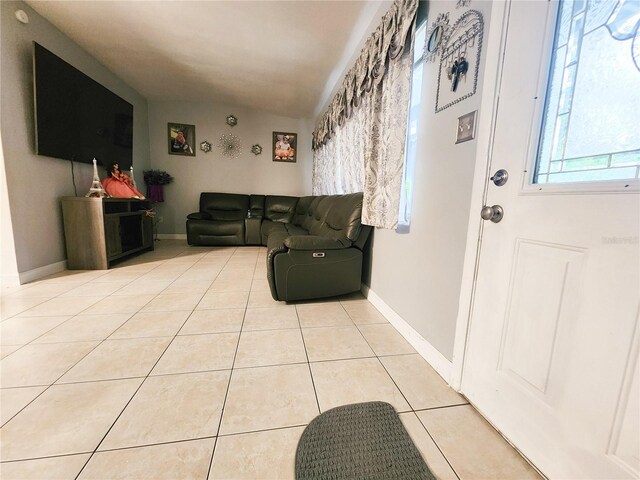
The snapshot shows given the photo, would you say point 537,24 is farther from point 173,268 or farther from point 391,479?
point 173,268

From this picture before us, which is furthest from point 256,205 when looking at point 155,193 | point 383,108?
point 383,108

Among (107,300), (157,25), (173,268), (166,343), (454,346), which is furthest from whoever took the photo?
(173,268)

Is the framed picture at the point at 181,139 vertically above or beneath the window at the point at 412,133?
above

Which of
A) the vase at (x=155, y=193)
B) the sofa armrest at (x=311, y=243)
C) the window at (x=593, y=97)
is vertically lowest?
the sofa armrest at (x=311, y=243)

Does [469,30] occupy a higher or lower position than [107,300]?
higher

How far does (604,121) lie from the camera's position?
0.63 metres

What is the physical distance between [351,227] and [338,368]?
3.51ft

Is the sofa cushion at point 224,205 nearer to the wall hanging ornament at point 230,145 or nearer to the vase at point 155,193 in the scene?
the vase at point 155,193

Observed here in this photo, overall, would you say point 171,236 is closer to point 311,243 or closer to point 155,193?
point 155,193

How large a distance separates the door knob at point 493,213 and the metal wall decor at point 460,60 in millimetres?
513

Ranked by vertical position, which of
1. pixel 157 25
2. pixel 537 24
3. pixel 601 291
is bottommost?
pixel 601 291

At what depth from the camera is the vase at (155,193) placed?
428 centimetres

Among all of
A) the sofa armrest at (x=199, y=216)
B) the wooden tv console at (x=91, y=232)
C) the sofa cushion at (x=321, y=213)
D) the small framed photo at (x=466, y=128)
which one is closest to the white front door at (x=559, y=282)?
the small framed photo at (x=466, y=128)

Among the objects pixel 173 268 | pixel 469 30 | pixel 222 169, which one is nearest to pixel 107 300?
pixel 173 268
